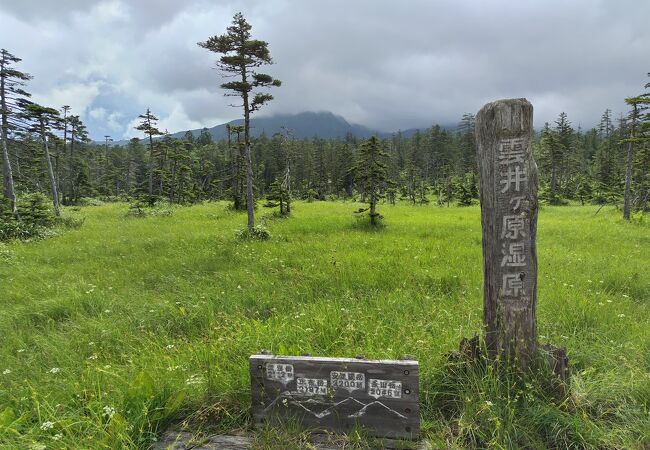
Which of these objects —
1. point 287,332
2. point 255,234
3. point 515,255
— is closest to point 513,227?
point 515,255

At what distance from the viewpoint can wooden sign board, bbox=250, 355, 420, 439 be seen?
287cm

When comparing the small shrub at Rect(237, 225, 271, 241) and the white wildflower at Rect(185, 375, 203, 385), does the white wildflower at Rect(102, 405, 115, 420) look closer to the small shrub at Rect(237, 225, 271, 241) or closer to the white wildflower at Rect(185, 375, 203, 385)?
the white wildflower at Rect(185, 375, 203, 385)

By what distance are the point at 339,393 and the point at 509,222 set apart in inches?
82.3

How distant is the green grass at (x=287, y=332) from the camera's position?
2.97 metres

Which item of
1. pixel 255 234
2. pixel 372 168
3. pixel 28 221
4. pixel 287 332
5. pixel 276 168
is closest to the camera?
pixel 287 332

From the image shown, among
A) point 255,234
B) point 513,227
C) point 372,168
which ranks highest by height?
point 372,168

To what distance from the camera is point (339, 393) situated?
9.76ft

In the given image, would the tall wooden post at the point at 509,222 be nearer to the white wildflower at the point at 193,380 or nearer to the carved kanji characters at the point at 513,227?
the carved kanji characters at the point at 513,227

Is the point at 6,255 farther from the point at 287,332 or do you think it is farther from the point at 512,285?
the point at 512,285

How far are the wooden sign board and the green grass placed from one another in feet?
0.70

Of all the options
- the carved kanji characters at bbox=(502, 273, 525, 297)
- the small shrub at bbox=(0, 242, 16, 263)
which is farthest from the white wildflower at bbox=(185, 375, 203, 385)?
the small shrub at bbox=(0, 242, 16, 263)

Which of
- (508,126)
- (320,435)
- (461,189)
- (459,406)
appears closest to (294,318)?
(320,435)

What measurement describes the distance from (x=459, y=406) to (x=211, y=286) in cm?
543

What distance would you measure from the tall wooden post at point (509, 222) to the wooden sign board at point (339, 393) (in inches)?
43.0
